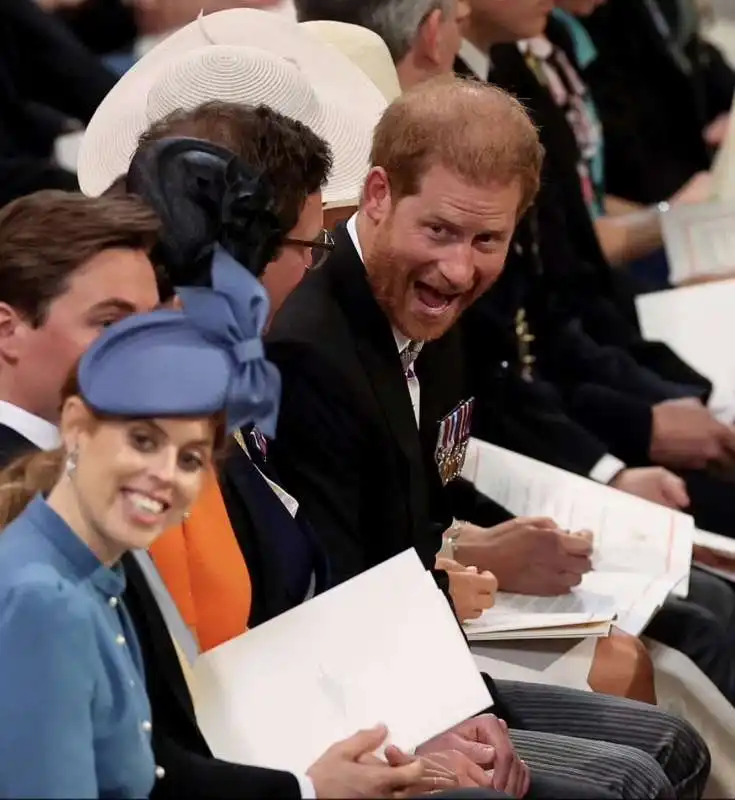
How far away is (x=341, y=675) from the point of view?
1390 millimetres

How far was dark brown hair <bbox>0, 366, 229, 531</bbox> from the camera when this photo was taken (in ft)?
3.98

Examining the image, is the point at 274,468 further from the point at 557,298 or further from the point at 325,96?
the point at 557,298

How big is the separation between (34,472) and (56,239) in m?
0.24

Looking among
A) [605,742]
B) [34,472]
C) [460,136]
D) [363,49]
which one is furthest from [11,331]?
[363,49]

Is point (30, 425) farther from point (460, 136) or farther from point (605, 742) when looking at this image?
point (605, 742)

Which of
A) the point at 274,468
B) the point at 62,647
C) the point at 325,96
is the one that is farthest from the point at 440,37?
the point at 62,647

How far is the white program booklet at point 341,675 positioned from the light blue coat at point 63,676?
129 mm

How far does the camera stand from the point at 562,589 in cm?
217

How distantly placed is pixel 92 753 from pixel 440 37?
5.54 feet

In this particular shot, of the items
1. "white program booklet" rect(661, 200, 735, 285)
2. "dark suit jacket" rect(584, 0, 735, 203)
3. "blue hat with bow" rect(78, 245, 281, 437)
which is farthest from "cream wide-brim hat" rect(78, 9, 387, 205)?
"dark suit jacket" rect(584, 0, 735, 203)

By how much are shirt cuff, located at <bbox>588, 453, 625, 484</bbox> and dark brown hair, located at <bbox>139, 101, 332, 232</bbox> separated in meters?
1.11

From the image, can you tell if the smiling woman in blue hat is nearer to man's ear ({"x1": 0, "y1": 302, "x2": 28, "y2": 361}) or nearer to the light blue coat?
the light blue coat

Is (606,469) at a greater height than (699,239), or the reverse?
(699,239)

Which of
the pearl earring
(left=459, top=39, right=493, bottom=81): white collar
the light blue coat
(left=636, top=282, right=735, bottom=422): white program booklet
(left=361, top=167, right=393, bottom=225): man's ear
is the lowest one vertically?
(left=636, top=282, right=735, bottom=422): white program booklet
